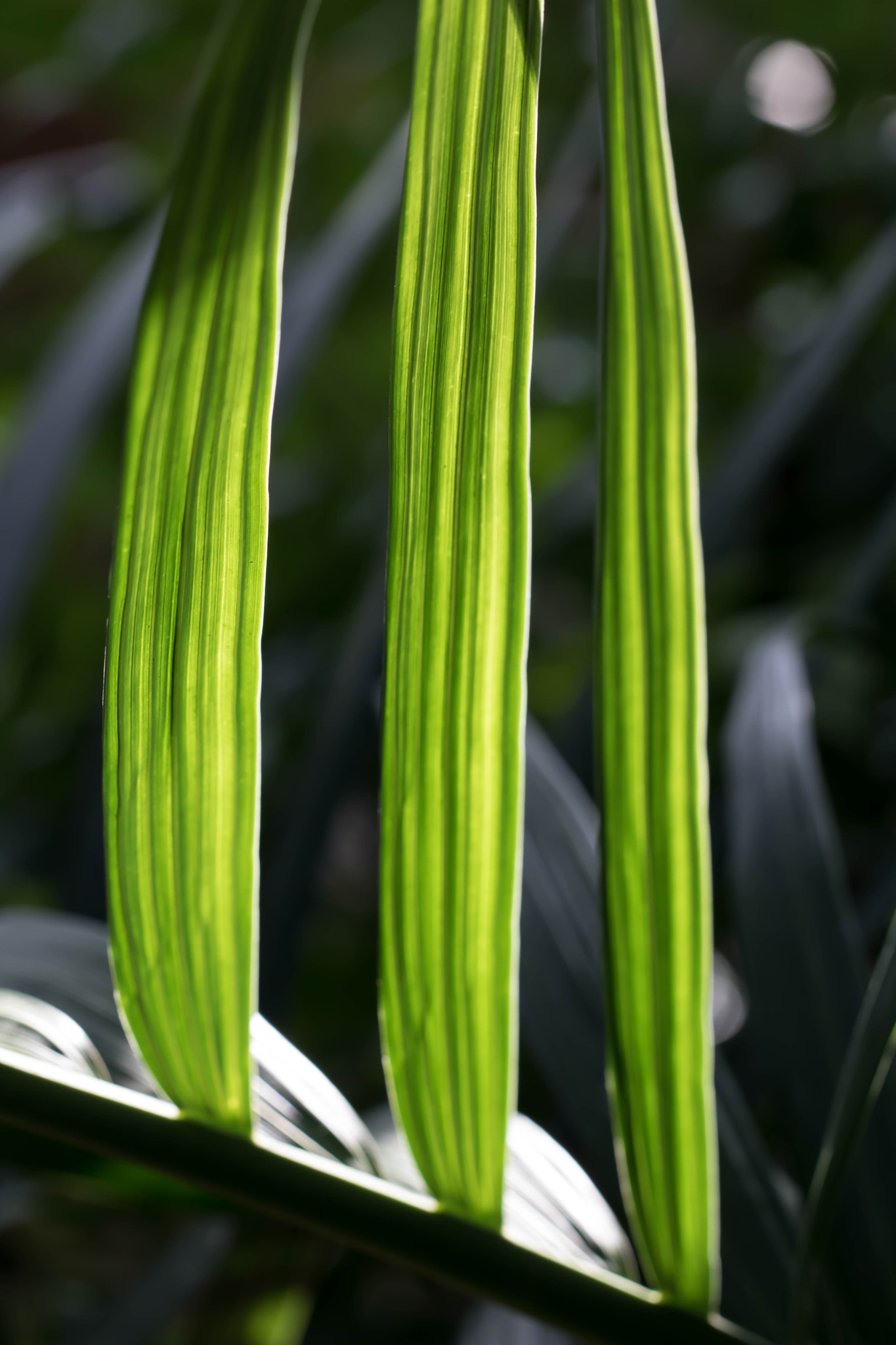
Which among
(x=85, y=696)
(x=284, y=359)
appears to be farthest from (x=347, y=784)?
(x=85, y=696)

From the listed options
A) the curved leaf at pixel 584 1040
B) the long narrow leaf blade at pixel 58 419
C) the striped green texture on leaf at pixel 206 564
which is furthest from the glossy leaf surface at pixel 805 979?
the long narrow leaf blade at pixel 58 419

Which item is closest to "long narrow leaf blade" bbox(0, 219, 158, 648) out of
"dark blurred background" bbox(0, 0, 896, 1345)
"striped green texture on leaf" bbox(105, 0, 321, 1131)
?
"dark blurred background" bbox(0, 0, 896, 1345)

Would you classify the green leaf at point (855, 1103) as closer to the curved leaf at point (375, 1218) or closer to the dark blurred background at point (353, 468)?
the curved leaf at point (375, 1218)

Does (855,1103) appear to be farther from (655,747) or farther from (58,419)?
(58,419)

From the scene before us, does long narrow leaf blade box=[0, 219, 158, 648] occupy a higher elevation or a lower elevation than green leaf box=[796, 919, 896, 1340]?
higher

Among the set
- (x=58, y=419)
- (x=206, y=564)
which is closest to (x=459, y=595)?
(x=206, y=564)

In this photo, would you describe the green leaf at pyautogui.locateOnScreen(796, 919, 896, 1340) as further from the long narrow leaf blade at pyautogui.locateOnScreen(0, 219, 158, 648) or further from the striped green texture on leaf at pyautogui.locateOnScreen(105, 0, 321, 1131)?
the long narrow leaf blade at pyautogui.locateOnScreen(0, 219, 158, 648)

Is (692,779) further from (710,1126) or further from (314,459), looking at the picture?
(314,459)
